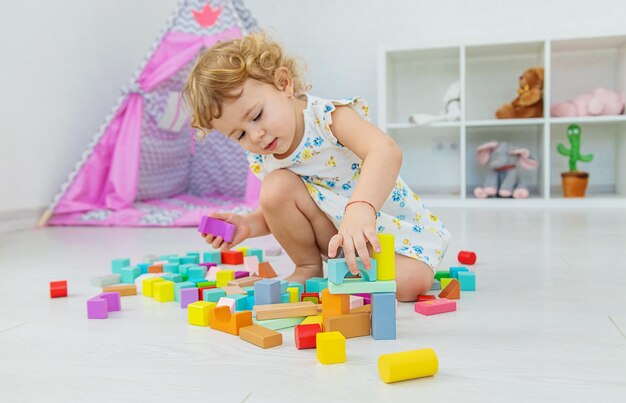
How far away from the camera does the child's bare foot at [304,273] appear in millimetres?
1138

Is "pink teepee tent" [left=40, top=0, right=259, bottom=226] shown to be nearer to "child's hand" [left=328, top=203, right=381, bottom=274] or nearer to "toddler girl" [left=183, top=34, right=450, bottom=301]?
"toddler girl" [left=183, top=34, right=450, bottom=301]

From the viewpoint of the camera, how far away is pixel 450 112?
2.85 meters

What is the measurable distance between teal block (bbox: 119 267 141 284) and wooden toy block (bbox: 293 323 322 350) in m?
0.56

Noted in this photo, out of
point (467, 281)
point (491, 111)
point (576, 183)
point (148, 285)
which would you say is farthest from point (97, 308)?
point (491, 111)

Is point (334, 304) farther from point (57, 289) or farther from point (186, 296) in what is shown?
point (57, 289)

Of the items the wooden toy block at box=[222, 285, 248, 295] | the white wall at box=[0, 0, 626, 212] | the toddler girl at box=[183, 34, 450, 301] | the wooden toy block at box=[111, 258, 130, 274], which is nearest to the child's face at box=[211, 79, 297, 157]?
the toddler girl at box=[183, 34, 450, 301]

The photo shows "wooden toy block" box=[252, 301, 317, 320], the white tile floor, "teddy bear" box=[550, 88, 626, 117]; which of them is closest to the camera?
the white tile floor

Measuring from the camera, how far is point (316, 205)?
44.6 inches

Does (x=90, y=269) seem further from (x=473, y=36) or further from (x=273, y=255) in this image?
(x=473, y=36)

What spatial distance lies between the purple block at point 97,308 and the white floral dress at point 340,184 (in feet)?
1.31

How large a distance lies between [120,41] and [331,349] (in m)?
2.58

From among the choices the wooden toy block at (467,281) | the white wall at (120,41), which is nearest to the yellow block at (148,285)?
the wooden toy block at (467,281)

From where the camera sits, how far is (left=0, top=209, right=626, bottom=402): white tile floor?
60 cm

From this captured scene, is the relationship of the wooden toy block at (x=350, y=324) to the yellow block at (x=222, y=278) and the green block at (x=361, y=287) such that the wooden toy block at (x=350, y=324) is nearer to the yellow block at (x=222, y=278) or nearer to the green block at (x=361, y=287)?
the green block at (x=361, y=287)
